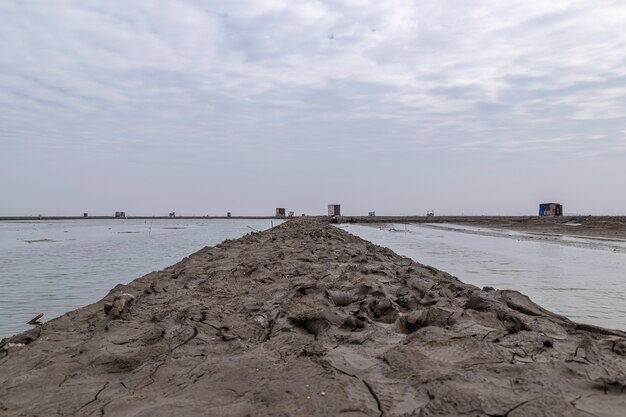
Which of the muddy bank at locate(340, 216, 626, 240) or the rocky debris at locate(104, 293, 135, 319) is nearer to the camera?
the rocky debris at locate(104, 293, 135, 319)

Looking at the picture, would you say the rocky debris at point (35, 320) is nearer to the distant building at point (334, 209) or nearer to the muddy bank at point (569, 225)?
the muddy bank at point (569, 225)

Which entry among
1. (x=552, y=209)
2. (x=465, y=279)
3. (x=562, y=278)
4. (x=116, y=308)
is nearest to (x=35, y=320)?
(x=116, y=308)

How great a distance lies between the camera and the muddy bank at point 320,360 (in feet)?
9.95

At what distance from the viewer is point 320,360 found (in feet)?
12.5

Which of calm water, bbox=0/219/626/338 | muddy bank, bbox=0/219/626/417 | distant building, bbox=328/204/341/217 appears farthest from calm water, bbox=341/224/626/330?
distant building, bbox=328/204/341/217

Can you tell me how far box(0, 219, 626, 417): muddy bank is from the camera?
119 inches

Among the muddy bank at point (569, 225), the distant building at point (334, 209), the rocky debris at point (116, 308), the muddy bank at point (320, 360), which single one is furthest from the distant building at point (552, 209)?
the rocky debris at point (116, 308)

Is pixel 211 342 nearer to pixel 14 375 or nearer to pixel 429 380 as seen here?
pixel 14 375

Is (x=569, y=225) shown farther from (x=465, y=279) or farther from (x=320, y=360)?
(x=320, y=360)

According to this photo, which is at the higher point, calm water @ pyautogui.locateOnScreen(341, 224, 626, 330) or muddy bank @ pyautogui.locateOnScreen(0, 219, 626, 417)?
muddy bank @ pyautogui.locateOnScreen(0, 219, 626, 417)

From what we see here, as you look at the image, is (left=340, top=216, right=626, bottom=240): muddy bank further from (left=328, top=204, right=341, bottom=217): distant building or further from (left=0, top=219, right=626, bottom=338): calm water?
(left=0, top=219, right=626, bottom=338): calm water

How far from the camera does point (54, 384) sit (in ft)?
12.8

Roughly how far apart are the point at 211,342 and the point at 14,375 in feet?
6.05

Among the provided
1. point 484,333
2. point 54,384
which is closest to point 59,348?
point 54,384
